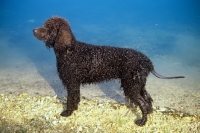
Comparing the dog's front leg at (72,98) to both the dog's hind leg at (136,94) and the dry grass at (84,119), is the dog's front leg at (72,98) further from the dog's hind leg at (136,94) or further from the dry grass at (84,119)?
the dog's hind leg at (136,94)

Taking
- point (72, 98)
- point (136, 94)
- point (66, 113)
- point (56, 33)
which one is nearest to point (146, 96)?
point (136, 94)

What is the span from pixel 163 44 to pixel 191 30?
2.92 m

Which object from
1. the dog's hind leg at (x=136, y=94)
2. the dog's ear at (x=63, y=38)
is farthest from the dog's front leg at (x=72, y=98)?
the dog's hind leg at (x=136, y=94)

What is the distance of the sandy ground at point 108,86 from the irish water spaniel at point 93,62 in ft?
4.05

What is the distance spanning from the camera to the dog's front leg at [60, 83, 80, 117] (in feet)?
13.3

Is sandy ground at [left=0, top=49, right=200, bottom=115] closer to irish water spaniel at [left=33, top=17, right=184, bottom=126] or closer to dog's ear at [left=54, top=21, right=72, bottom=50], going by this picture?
irish water spaniel at [left=33, top=17, right=184, bottom=126]

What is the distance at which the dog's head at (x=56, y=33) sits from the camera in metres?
3.69

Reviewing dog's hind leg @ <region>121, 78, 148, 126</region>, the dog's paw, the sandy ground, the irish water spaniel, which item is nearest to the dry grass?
the dog's paw

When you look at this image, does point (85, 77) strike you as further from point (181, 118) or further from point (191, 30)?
point (191, 30)

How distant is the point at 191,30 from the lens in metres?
11.2

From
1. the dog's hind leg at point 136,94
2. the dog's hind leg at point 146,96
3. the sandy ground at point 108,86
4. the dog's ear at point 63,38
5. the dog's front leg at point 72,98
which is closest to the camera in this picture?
the dog's ear at point 63,38

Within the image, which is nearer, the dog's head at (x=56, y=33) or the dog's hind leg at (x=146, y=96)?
the dog's head at (x=56, y=33)

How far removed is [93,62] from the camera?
3836 millimetres

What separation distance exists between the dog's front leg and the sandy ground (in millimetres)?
966
